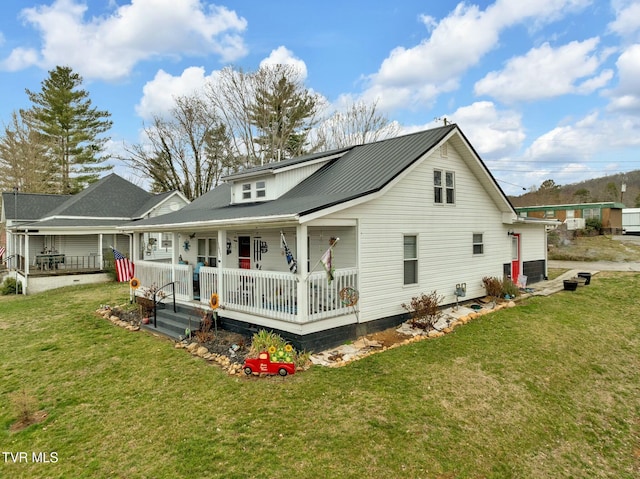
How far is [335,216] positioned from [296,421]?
4.61 meters

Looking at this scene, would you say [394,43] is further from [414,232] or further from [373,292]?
[373,292]

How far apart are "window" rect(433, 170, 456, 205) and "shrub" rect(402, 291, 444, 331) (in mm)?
3291

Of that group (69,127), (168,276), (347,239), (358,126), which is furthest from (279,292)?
(69,127)

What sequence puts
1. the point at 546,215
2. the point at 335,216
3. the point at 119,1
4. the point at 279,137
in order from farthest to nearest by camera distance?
the point at 546,215, the point at 279,137, the point at 119,1, the point at 335,216

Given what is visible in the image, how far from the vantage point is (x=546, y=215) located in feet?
125

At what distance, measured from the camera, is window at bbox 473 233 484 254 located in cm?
1352

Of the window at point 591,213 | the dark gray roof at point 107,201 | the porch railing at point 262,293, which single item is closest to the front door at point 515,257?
the porch railing at point 262,293

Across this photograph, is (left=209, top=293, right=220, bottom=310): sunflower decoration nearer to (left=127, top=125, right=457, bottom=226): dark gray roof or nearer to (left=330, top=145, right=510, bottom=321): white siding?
(left=127, top=125, right=457, bottom=226): dark gray roof

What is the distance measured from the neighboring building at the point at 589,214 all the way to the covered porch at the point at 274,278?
100 ft

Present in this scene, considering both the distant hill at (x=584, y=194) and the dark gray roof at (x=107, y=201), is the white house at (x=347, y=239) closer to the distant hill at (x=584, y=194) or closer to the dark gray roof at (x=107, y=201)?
the dark gray roof at (x=107, y=201)

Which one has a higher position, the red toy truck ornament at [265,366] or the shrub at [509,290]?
the shrub at [509,290]

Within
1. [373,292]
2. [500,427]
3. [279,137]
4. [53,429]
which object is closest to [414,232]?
[373,292]

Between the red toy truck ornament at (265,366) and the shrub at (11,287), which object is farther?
the shrub at (11,287)

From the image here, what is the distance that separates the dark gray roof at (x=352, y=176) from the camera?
32.1 feet
